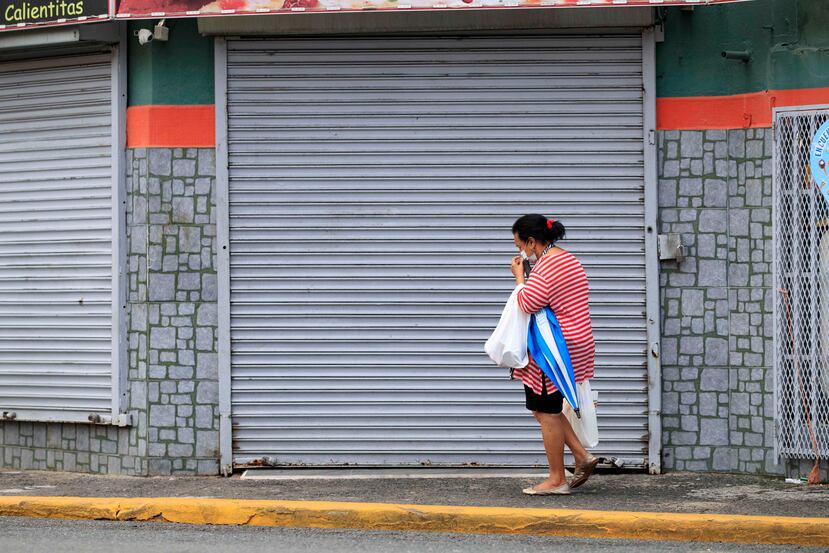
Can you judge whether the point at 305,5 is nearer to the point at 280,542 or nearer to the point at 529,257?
the point at 529,257

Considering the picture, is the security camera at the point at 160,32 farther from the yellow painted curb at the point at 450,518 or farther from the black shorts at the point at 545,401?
the black shorts at the point at 545,401

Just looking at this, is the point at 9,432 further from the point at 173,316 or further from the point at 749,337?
the point at 749,337

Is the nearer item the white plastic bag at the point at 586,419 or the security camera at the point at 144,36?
the white plastic bag at the point at 586,419

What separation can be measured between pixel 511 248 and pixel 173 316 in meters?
2.62

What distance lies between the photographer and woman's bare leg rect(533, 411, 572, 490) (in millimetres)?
8922

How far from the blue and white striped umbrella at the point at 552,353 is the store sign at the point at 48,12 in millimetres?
3964

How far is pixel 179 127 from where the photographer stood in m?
10.4

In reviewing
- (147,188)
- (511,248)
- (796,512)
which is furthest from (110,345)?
(796,512)

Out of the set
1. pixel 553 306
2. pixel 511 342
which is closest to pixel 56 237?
pixel 511 342

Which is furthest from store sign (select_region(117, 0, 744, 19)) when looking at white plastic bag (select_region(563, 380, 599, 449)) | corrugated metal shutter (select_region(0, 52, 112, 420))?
white plastic bag (select_region(563, 380, 599, 449))

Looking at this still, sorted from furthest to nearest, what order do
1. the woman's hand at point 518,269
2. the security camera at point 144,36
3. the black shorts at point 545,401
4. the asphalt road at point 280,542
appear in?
the security camera at point 144,36 < the woman's hand at point 518,269 < the black shorts at point 545,401 < the asphalt road at point 280,542

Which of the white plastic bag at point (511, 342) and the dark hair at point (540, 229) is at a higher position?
the dark hair at point (540, 229)

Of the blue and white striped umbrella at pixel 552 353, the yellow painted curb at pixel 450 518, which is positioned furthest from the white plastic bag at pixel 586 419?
the yellow painted curb at pixel 450 518

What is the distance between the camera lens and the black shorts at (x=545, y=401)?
885 cm
